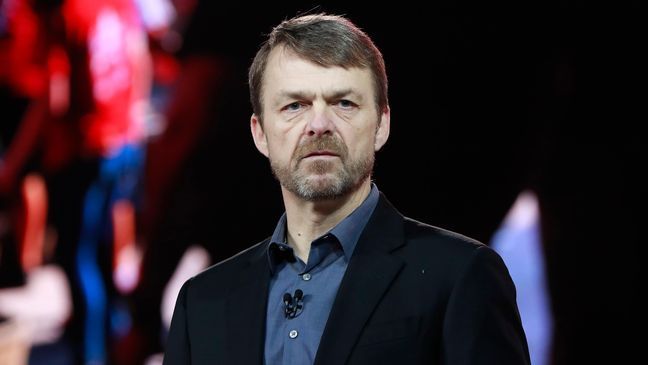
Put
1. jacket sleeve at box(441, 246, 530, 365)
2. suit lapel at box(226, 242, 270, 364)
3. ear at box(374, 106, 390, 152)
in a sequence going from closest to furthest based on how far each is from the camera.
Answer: jacket sleeve at box(441, 246, 530, 365), suit lapel at box(226, 242, 270, 364), ear at box(374, 106, 390, 152)

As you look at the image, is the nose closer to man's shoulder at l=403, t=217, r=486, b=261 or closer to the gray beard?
the gray beard

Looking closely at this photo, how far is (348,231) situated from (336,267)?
0.06m

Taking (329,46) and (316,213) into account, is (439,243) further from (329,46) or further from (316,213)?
(329,46)

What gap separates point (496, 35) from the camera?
11.2 ft

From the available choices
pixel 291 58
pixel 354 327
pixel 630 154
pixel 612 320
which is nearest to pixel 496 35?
pixel 630 154

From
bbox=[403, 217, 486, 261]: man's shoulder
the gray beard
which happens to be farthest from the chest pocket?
the gray beard

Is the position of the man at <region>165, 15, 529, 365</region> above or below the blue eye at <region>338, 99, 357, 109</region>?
below

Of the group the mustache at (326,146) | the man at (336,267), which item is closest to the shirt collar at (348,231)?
the man at (336,267)

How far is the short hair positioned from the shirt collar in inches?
6.5

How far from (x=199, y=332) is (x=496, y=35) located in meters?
2.21

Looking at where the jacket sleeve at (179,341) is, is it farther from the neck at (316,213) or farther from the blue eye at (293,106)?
the blue eye at (293,106)

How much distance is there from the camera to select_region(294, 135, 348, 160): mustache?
1.45 m

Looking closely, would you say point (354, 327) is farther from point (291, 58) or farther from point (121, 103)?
point (121, 103)

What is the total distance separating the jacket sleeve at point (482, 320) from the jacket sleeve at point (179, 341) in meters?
0.48
